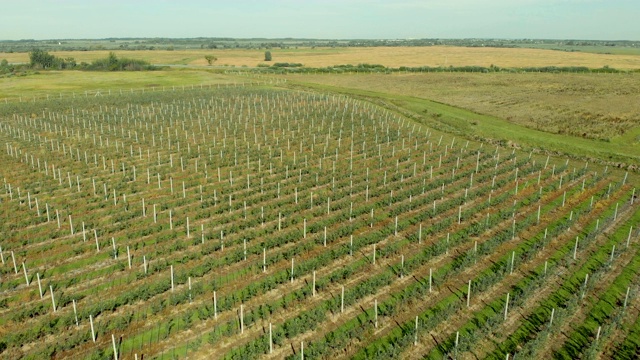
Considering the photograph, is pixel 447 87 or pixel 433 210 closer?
pixel 433 210

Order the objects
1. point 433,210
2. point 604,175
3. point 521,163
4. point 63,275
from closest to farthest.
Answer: point 63,275 → point 433,210 → point 604,175 → point 521,163

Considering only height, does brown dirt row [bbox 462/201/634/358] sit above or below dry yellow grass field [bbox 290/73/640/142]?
below

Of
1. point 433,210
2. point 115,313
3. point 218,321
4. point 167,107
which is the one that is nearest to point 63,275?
point 115,313

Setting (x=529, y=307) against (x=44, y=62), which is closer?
(x=529, y=307)

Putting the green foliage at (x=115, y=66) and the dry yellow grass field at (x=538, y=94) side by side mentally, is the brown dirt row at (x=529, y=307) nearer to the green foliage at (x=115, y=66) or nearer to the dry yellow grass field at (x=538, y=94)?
the dry yellow grass field at (x=538, y=94)

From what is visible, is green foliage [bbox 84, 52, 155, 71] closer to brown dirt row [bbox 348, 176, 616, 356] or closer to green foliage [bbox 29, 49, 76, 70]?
green foliage [bbox 29, 49, 76, 70]

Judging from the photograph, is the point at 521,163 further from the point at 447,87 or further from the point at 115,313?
the point at 447,87

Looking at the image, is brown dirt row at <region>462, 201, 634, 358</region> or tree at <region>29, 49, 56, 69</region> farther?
tree at <region>29, 49, 56, 69</region>

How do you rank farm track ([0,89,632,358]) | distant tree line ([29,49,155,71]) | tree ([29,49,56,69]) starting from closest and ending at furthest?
farm track ([0,89,632,358]) → distant tree line ([29,49,155,71]) → tree ([29,49,56,69])

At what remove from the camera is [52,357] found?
45.2 ft

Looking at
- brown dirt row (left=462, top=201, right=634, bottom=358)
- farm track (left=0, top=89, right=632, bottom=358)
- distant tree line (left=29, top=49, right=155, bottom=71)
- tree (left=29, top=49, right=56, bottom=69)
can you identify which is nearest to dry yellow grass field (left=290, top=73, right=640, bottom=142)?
farm track (left=0, top=89, right=632, bottom=358)

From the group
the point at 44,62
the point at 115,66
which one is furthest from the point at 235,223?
the point at 44,62

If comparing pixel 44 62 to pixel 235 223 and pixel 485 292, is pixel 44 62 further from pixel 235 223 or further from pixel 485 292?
pixel 485 292

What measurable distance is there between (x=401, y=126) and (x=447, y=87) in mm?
46275
